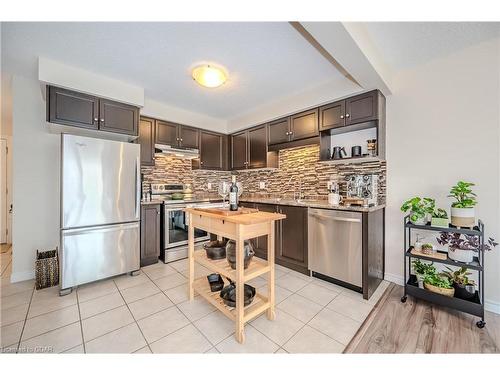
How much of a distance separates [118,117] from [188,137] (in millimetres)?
1206

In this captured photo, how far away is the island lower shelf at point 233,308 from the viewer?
1.60m

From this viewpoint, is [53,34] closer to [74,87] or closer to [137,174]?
[74,87]

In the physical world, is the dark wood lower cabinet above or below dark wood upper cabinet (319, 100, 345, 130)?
below

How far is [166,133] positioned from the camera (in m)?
3.39

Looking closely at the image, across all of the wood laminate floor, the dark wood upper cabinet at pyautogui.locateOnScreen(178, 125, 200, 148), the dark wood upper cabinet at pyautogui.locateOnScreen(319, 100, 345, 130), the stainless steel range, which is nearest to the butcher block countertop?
the wood laminate floor

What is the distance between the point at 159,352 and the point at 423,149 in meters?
3.07

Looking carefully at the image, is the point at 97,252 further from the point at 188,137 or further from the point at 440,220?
the point at 440,220

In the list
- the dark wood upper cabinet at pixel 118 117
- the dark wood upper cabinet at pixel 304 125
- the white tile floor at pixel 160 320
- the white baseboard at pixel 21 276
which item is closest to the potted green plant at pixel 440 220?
the white tile floor at pixel 160 320

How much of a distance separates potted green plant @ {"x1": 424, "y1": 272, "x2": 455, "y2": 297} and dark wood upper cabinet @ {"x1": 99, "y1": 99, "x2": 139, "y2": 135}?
368 centimetres

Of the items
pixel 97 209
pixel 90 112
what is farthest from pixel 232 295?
pixel 90 112

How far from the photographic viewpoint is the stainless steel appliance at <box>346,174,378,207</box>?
2.38 m

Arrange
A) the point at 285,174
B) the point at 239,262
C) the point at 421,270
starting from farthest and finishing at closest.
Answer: the point at 285,174 → the point at 421,270 → the point at 239,262

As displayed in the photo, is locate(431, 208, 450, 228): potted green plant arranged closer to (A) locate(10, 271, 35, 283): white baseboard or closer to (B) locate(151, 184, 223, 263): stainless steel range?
(B) locate(151, 184, 223, 263): stainless steel range
